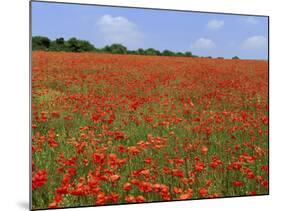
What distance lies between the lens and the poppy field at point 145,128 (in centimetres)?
535

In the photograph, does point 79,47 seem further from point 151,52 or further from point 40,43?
point 151,52

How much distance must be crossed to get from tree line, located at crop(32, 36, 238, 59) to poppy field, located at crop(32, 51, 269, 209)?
6 cm

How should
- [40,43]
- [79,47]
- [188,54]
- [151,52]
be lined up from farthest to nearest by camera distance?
[188,54] → [151,52] → [79,47] → [40,43]

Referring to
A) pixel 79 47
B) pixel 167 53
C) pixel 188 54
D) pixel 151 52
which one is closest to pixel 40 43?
pixel 79 47

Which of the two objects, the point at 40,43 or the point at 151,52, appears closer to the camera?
the point at 40,43

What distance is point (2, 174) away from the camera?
5.18 m

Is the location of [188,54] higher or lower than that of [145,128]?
higher

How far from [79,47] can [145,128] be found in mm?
1063

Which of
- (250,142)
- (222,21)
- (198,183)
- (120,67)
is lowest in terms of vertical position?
(198,183)

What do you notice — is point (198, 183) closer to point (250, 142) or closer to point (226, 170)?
point (226, 170)

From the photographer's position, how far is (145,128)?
581 centimetres

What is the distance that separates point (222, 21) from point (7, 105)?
246 cm

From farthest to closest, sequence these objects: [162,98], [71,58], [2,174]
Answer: [162,98], [71,58], [2,174]
